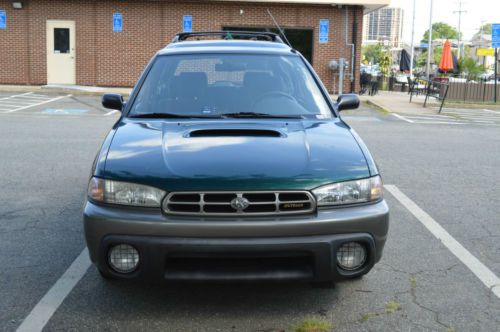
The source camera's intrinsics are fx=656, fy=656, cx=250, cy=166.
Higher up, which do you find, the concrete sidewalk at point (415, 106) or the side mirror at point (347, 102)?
the side mirror at point (347, 102)

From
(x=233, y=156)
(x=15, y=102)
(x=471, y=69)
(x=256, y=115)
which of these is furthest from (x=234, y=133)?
(x=471, y=69)

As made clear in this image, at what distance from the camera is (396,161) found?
9.57 metres

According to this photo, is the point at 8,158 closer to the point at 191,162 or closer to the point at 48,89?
the point at 191,162

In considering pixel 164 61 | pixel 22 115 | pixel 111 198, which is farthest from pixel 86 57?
pixel 111 198

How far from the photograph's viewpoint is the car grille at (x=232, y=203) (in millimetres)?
3514

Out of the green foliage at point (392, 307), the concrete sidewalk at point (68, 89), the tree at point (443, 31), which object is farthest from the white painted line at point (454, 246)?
the tree at point (443, 31)

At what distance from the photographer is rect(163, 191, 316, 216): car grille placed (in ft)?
11.5

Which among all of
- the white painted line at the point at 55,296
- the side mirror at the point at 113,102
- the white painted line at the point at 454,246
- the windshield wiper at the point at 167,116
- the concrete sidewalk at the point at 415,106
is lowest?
the white painted line at the point at 55,296

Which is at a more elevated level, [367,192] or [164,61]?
[164,61]

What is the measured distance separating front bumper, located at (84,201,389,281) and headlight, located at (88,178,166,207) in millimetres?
50

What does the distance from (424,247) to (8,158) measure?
6200 millimetres

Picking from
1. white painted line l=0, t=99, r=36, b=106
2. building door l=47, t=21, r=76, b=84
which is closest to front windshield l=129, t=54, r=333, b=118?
white painted line l=0, t=99, r=36, b=106

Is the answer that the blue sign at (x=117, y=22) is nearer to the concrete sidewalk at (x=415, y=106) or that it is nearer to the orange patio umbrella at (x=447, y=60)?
the concrete sidewalk at (x=415, y=106)

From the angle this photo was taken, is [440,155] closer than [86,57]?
Yes
